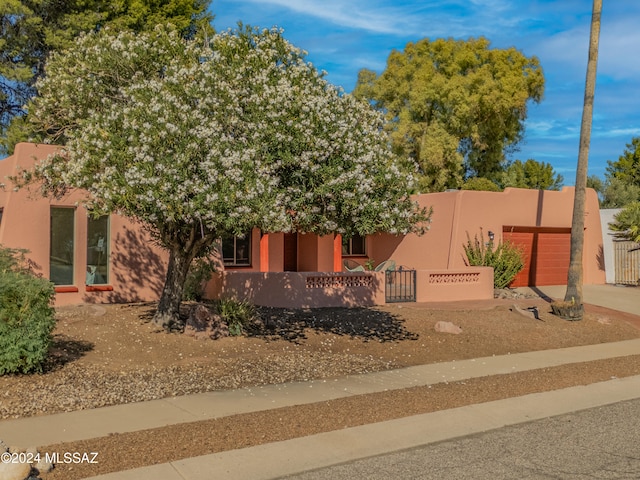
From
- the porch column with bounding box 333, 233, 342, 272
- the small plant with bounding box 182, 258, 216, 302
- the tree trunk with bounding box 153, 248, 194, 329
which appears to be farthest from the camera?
the porch column with bounding box 333, 233, 342, 272

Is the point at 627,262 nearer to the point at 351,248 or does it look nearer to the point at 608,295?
the point at 608,295

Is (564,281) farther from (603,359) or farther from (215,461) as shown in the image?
(215,461)

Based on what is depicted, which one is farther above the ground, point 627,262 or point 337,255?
point 337,255

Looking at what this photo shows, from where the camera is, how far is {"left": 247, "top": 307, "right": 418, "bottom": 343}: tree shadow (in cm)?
1399

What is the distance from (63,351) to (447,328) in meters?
7.88

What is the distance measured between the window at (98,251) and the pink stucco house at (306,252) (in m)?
0.02

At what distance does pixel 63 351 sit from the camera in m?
10.9

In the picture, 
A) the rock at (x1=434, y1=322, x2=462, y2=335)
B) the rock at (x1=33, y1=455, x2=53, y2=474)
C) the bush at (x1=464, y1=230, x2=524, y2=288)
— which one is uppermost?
the bush at (x1=464, y1=230, x2=524, y2=288)

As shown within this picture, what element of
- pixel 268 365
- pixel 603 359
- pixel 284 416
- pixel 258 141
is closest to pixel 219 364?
pixel 268 365

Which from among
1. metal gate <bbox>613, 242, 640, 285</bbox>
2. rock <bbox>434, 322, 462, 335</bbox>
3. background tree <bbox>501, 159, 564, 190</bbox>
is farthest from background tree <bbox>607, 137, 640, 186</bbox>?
rock <bbox>434, 322, 462, 335</bbox>

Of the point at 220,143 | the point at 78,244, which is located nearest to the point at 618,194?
the point at 78,244

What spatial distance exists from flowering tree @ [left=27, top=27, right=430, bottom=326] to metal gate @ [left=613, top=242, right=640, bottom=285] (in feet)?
54.4

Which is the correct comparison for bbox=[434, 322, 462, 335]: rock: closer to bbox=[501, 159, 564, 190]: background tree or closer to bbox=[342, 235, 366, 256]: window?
bbox=[342, 235, 366, 256]: window

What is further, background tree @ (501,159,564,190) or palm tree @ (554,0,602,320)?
background tree @ (501,159,564,190)
